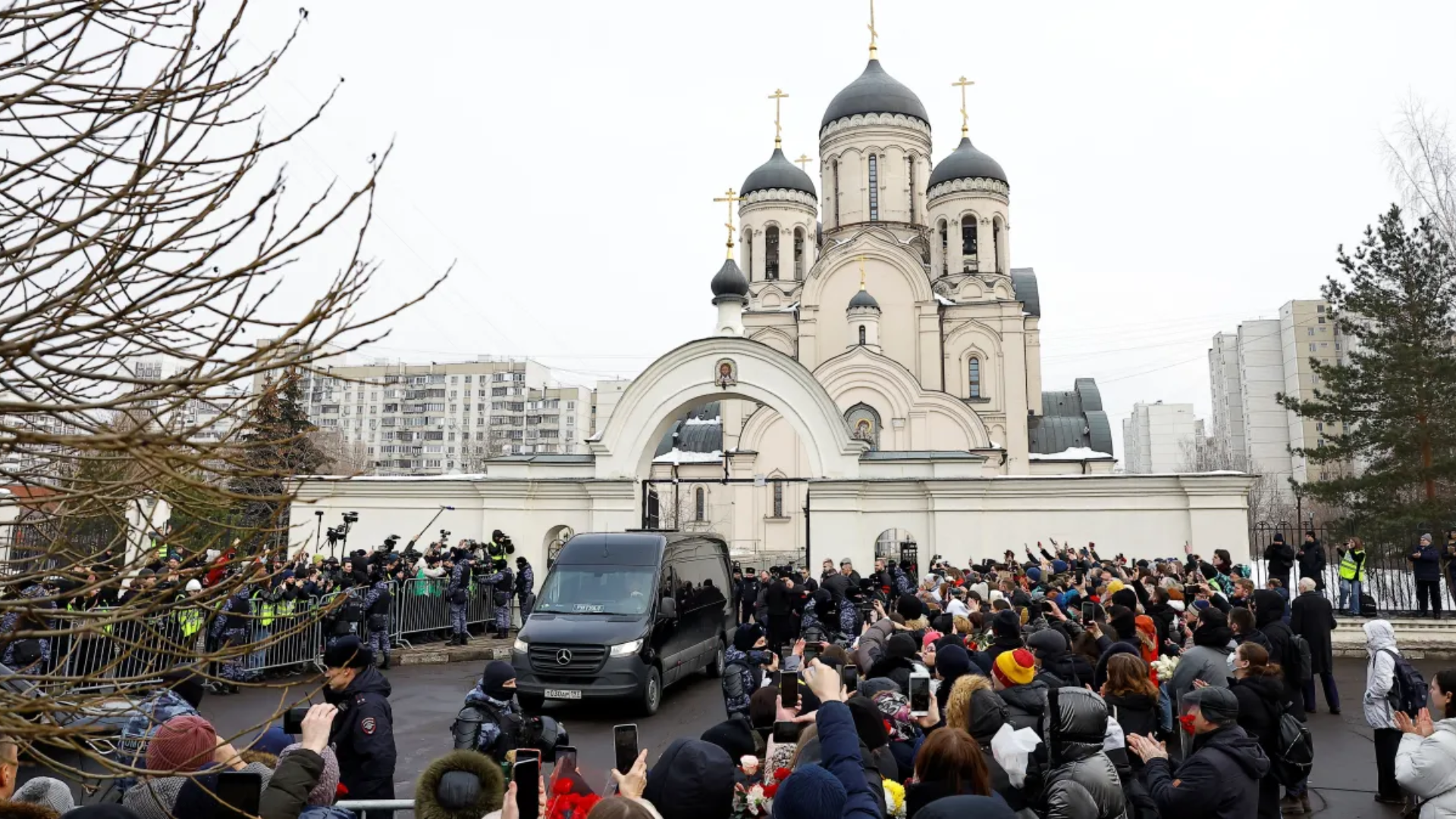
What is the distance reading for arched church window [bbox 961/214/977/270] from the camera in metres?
42.0

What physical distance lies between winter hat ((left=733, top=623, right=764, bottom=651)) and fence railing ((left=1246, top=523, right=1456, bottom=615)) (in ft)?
39.4

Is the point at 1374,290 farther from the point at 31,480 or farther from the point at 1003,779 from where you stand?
the point at 31,480

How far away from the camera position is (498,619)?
17.4m

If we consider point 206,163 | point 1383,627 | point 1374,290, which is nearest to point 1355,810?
point 1383,627

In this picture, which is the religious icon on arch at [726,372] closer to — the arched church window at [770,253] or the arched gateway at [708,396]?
the arched gateway at [708,396]

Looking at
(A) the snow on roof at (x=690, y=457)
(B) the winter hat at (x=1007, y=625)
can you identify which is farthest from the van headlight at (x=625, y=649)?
(A) the snow on roof at (x=690, y=457)

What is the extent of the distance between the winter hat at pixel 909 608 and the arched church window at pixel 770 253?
3718 cm

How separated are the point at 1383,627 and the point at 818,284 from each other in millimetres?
33067

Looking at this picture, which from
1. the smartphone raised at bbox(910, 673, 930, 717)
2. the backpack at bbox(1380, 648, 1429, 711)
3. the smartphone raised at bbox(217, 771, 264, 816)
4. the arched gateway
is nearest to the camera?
the smartphone raised at bbox(217, 771, 264, 816)

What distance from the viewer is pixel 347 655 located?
220 inches

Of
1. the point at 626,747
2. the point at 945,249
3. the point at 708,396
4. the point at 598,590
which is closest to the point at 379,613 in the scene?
the point at 598,590

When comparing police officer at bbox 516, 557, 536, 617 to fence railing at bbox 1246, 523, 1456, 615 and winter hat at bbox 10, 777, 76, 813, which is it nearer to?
fence railing at bbox 1246, 523, 1456, 615

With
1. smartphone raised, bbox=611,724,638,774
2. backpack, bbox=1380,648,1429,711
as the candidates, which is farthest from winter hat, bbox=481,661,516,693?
backpack, bbox=1380,648,1429,711

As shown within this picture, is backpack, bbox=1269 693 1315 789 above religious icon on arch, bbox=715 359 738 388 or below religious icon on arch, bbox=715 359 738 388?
below
